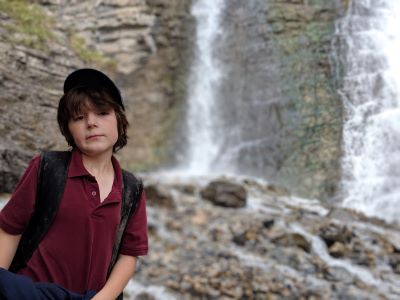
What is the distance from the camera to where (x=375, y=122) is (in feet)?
31.5

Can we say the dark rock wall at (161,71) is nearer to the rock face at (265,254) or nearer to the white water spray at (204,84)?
the white water spray at (204,84)

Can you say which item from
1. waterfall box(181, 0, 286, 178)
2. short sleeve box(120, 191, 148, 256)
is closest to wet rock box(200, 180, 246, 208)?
waterfall box(181, 0, 286, 178)

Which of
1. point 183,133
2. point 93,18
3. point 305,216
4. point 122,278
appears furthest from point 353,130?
point 122,278

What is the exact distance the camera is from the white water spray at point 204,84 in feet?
44.4

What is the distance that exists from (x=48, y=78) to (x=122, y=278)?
6002 millimetres

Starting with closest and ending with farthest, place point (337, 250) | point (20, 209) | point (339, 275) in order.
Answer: point (20, 209), point (339, 275), point (337, 250)

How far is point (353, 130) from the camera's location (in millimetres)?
9258

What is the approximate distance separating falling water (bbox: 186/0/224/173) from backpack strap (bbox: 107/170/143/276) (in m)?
11.6

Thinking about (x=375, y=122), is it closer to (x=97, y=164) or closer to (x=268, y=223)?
(x=268, y=223)

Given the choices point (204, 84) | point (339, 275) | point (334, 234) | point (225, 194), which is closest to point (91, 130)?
point (339, 275)

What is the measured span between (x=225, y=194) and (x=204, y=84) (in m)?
5.53

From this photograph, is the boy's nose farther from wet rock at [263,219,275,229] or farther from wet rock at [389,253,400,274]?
wet rock at [263,219,275,229]

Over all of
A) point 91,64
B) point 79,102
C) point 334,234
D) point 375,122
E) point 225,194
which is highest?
point 91,64

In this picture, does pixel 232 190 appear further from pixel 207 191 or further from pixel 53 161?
pixel 53 161
